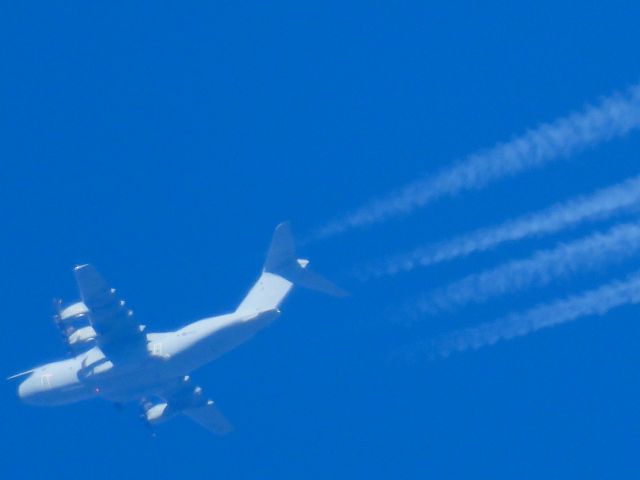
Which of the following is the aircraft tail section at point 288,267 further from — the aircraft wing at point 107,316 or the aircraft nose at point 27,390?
the aircraft nose at point 27,390

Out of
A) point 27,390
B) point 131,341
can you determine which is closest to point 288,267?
point 131,341

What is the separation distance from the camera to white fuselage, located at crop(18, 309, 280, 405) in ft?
190

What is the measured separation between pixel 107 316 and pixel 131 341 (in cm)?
124

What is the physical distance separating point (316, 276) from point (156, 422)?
876 centimetres

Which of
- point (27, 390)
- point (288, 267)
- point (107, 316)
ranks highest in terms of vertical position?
point (288, 267)

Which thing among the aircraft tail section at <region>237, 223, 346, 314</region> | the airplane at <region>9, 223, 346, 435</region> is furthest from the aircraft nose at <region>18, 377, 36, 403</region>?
the aircraft tail section at <region>237, 223, 346, 314</region>

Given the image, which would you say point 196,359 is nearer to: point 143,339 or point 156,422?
point 143,339

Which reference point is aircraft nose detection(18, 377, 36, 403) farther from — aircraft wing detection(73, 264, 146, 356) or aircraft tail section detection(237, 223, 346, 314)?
aircraft tail section detection(237, 223, 346, 314)

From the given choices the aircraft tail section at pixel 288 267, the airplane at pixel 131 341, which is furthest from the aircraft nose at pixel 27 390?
the aircraft tail section at pixel 288 267

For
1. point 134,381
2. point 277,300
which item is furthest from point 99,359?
point 277,300

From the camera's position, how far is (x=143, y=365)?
5919 cm

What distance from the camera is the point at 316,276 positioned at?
194 feet

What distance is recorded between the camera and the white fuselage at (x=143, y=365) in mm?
57969

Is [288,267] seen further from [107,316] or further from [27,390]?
[27,390]
